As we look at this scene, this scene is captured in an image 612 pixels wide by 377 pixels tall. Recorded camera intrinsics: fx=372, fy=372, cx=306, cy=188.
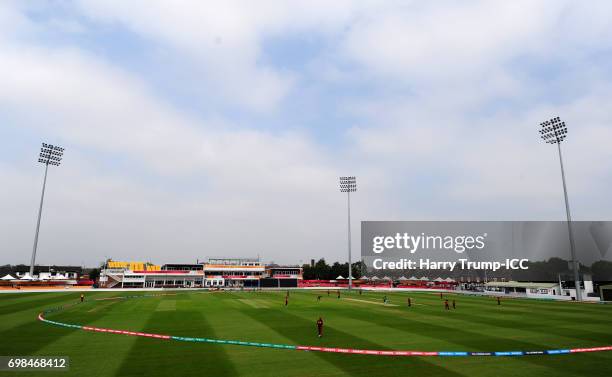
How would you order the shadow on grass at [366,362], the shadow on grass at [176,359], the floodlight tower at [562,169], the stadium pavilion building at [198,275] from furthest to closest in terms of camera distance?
the stadium pavilion building at [198,275]
the floodlight tower at [562,169]
the shadow on grass at [366,362]
the shadow on grass at [176,359]

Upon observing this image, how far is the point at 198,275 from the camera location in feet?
446

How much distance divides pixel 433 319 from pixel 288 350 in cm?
2259

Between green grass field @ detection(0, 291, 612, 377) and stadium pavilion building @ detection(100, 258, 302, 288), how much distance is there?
3283 inches

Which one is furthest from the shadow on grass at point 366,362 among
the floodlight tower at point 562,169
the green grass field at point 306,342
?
the floodlight tower at point 562,169

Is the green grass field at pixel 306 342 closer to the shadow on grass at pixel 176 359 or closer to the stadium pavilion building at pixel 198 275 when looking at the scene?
the shadow on grass at pixel 176 359

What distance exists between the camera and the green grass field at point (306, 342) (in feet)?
63.0

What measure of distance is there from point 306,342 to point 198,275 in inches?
4660

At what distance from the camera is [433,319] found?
4012 cm

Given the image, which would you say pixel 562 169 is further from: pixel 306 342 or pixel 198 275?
pixel 198 275

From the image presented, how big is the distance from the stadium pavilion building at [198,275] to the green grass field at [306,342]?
8339 centimetres

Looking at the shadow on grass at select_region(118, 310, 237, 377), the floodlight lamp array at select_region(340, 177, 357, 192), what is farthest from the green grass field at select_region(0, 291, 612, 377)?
the floodlight lamp array at select_region(340, 177, 357, 192)

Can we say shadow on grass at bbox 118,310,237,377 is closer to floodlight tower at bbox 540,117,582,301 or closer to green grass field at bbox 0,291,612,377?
green grass field at bbox 0,291,612,377

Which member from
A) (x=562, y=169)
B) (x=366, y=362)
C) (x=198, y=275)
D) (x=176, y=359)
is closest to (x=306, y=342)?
(x=366, y=362)

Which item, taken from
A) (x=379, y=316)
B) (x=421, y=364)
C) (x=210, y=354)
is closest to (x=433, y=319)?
→ (x=379, y=316)
